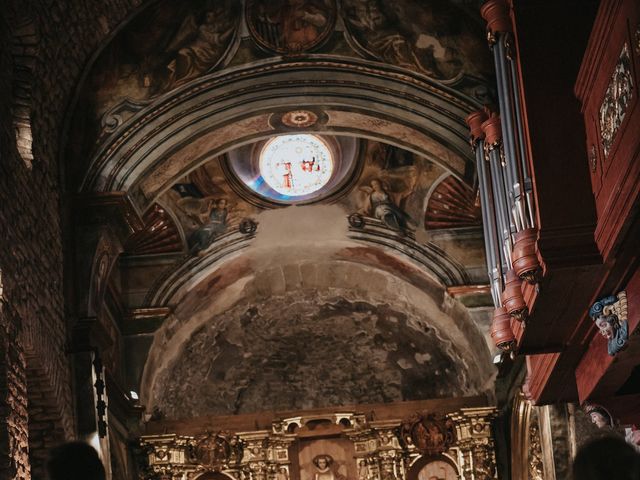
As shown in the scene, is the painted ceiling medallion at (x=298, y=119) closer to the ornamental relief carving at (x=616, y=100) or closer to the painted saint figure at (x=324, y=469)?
the painted saint figure at (x=324, y=469)

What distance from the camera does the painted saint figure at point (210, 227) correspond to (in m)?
19.2

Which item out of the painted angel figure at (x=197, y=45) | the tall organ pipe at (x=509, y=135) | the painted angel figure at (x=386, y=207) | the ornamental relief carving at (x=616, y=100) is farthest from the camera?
the painted angel figure at (x=386, y=207)

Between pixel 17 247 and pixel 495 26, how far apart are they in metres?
4.52

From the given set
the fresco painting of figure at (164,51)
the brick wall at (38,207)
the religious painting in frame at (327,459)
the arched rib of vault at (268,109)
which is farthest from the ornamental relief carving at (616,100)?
the religious painting in frame at (327,459)

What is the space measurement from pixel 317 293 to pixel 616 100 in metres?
12.0

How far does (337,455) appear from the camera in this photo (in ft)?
65.5

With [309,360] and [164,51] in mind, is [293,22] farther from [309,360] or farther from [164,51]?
[309,360]

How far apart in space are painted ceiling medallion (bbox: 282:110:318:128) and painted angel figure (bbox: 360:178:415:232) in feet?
8.56

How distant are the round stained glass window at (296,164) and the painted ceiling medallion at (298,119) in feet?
8.39

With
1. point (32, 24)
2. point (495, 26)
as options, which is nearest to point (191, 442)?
point (32, 24)

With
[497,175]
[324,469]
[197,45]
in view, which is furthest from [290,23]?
[324,469]

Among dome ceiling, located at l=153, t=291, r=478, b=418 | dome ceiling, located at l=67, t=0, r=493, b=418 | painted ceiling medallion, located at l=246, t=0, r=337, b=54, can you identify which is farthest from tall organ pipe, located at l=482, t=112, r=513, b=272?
dome ceiling, located at l=153, t=291, r=478, b=418

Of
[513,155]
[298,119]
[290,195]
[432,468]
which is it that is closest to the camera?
[513,155]

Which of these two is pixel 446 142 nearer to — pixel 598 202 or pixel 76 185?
pixel 76 185
